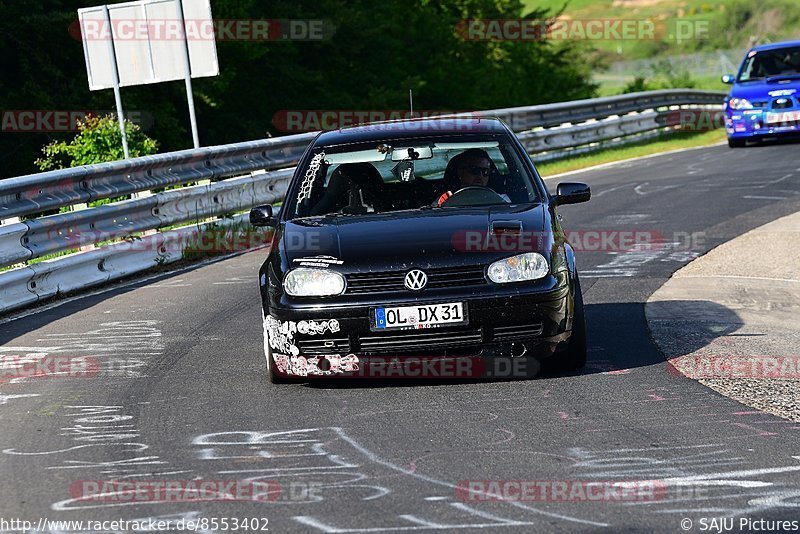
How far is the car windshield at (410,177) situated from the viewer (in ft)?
25.5

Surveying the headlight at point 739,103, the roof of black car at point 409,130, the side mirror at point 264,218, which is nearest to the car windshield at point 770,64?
the headlight at point 739,103

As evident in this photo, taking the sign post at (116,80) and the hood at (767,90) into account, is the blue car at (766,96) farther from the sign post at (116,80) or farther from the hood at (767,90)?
the sign post at (116,80)

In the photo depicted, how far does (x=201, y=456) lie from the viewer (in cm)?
558

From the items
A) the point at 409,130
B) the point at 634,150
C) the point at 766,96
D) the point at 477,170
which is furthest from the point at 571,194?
the point at 634,150

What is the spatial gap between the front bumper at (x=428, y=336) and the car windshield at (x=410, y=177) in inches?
43.0

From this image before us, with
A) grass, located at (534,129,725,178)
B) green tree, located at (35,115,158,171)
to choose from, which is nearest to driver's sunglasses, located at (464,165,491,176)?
green tree, located at (35,115,158,171)

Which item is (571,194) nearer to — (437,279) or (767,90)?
(437,279)

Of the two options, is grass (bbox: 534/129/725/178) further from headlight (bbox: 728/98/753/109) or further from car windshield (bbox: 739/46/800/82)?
car windshield (bbox: 739/46/800/82)

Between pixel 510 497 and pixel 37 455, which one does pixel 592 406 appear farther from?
pixel 37 455

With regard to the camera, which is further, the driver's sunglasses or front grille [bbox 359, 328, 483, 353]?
the driver's sunglasses

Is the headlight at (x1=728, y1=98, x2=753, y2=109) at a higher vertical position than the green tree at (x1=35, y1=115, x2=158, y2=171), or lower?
lower

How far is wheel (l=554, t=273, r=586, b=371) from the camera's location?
699 centimetres

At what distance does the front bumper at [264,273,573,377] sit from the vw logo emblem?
93 mm

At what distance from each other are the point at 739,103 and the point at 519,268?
60.0ft
